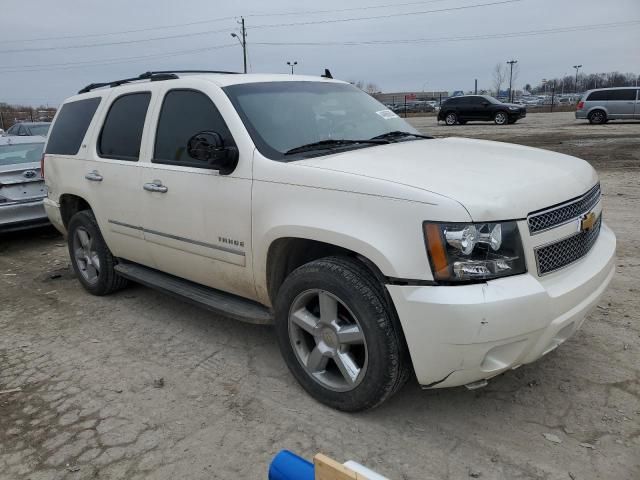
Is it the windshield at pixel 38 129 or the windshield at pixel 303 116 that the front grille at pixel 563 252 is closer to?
the windshield at pixel 303 116

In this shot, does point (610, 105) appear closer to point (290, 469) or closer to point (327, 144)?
point (327, 144)

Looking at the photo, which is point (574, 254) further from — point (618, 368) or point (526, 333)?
point (618, 368)

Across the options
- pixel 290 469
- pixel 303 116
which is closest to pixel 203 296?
pixel 303 116

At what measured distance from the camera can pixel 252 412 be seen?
3.17 metres

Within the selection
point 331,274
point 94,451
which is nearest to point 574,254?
point 331,274

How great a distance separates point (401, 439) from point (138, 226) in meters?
2.60

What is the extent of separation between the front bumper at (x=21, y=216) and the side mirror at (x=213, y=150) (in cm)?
495

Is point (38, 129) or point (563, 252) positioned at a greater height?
point (38, 129)

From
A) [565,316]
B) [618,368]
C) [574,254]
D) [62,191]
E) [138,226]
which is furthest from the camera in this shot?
[62,191]

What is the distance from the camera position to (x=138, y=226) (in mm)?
4289

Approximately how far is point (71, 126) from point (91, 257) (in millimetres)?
1278

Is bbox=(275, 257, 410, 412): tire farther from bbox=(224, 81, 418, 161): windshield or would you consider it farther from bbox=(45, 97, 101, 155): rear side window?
bbox=(45, 97, 101, 155): rear side window

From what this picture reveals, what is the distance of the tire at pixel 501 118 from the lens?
1092 inches

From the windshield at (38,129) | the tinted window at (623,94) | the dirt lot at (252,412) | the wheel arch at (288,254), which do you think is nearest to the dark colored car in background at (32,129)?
the windshield at (38,129)
